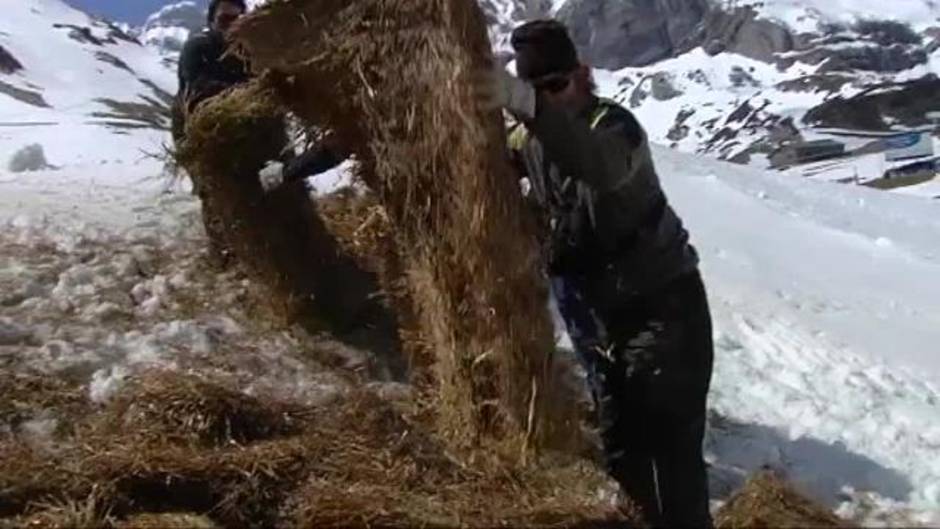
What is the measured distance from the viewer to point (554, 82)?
383cm

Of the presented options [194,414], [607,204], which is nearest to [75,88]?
[194,414]

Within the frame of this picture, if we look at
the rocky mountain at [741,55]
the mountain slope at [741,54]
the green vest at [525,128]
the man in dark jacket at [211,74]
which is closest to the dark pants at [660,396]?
the green vest at [525,128]

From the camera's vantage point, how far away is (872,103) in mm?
97188

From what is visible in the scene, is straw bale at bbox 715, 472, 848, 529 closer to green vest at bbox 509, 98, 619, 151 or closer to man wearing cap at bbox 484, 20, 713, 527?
man wearing cap at bbox 484, 20, 713, 527

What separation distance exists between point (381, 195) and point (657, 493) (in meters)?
1.60

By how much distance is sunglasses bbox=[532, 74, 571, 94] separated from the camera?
3830mm

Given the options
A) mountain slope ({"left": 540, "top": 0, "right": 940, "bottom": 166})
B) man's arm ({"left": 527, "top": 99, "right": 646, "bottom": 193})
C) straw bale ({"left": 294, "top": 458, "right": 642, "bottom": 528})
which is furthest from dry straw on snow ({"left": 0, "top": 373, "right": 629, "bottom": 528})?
mountain slope ({"left": 540, "top": 0, "right": 940, "bottom": 166})

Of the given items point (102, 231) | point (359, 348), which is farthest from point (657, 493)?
point (102, 231)

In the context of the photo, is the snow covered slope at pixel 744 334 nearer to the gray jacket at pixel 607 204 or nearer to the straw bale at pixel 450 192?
the straw bale at pixel 450 192

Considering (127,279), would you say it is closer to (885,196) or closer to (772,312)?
(772,312)

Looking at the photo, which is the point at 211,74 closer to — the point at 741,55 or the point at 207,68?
the point at 207,68

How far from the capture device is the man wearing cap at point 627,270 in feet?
12.5

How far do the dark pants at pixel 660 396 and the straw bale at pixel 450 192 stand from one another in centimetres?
40

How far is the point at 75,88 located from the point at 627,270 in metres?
47.5
